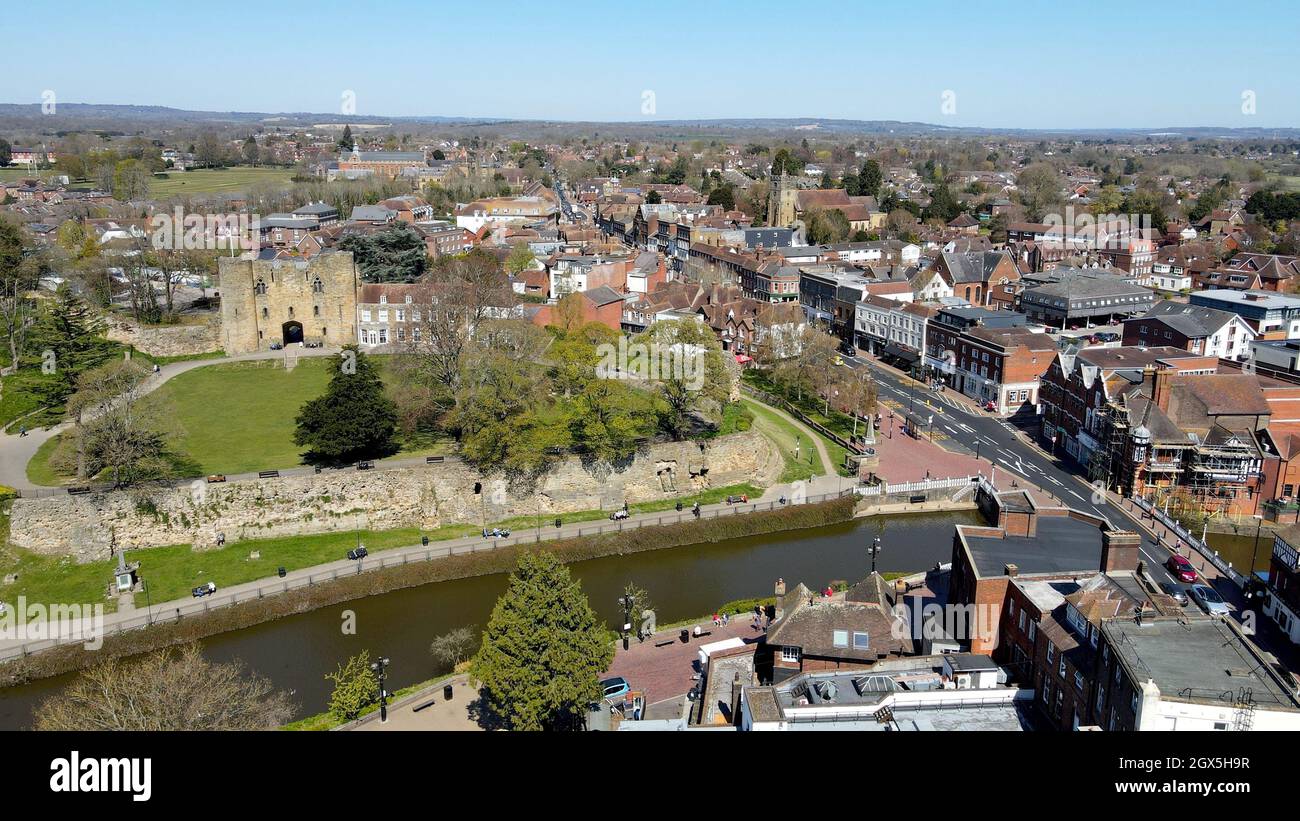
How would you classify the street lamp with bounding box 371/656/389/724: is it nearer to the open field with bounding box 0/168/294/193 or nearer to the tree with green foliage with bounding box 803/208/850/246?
the tree with green foliage with bounding box 803/208/850/246

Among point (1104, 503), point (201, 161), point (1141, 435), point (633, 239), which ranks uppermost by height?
point (201, 161)

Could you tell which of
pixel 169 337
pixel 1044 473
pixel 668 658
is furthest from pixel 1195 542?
pixel 169 337

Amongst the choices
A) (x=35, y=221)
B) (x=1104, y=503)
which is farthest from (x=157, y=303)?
(x=1104, y=503)

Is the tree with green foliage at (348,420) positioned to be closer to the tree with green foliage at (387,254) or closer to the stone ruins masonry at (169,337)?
the stone ruins masonry at (169,337)

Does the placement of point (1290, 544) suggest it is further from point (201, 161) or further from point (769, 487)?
point (201, 161)

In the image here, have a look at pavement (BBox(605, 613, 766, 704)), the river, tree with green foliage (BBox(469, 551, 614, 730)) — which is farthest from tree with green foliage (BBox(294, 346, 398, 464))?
tree with green foliage (BBox(469, 551, 614, 730))

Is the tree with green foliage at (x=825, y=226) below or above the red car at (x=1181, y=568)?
above

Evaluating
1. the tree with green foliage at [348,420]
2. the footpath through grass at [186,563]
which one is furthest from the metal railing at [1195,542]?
the tree with green foliage at [348,420]
